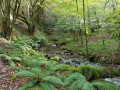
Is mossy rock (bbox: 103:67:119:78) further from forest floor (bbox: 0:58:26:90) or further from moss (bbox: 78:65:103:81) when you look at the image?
forest floor (bbox: 0:58:26:90)

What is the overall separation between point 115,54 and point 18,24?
1247cm

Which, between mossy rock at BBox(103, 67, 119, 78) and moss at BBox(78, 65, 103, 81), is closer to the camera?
moss at BBox(78, 65, 103, 81)

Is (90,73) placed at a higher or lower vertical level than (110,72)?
higher

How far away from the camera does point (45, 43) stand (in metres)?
Result: 14.0

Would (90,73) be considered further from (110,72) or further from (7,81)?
(7,81)

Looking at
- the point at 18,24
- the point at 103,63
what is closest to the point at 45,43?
the point at 18,24

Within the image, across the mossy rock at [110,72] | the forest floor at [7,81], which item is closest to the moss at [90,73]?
the mossy rock at [110,72]

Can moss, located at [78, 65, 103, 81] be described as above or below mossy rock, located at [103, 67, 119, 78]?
above

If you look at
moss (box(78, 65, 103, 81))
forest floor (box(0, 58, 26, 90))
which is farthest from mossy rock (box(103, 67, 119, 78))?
forest floor (box(0, 58, 26, 90))

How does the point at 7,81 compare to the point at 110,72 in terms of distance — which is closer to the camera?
the point at 7,81

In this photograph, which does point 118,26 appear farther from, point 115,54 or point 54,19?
point 54,19

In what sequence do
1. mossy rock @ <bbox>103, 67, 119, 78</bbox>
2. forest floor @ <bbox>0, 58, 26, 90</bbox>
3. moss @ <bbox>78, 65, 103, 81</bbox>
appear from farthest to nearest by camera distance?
1. mossy rock @ <bbox>103, 67, 119, 78</bbox>
2. moss @ <bbox>78, 65, 103, 81</bbox>
3. forest floor @ <bbox>0, 58, 26, 90</bbox>

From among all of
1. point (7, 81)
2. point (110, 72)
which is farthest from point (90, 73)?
point (7, 81)

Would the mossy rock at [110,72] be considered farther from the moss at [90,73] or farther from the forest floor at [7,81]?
the forest floor at [7,81]
